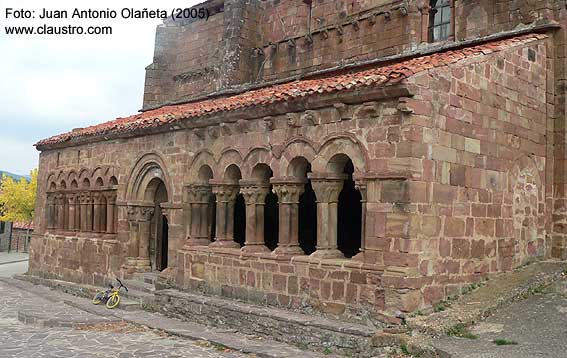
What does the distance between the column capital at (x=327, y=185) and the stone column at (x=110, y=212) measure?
22.7 feet

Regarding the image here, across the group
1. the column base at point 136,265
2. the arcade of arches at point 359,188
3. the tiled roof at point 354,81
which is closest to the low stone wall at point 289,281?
the arcade of arches at point 359,188

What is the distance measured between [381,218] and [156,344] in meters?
3.71

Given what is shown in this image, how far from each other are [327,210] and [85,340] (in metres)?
4.05

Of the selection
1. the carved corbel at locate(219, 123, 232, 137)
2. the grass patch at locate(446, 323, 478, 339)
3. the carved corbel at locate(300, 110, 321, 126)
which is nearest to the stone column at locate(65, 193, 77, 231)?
the carved corbel at locate(219, 123, 232, 137)

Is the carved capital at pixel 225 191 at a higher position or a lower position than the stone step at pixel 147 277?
higher

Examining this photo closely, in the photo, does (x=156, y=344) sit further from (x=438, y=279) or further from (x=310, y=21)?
(x=310, y=21)

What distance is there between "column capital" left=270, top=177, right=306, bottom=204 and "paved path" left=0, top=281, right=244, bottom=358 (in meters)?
2.54

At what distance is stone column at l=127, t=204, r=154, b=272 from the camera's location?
13484mm

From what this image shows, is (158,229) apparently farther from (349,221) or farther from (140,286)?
(349,221)

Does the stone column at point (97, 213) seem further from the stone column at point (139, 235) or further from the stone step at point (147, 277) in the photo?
the stone step at point (147, 277)

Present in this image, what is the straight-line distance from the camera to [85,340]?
29.9ft

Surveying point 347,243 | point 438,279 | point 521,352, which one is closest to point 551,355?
point 521,352

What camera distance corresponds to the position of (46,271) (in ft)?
54.1

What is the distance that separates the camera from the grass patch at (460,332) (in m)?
7.40
